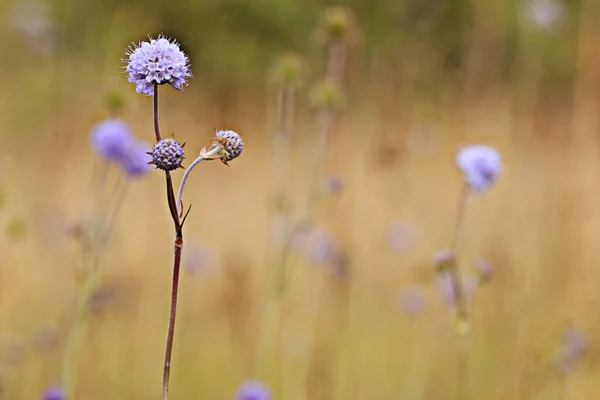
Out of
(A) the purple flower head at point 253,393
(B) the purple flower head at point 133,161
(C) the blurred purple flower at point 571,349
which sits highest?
(B) the purple flower head at point 133,161

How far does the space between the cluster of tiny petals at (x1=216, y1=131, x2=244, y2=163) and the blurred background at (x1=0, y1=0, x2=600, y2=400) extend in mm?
348

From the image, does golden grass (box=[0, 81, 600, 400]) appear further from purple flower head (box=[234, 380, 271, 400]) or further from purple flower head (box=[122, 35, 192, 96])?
purple flower head (box=[122, 35, 192, 96])

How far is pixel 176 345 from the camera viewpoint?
3.21 meters

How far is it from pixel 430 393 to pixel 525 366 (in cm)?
56

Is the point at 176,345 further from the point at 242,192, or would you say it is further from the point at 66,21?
the point at 66,21

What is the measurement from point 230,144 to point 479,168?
2.58ft

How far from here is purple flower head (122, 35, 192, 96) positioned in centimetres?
92

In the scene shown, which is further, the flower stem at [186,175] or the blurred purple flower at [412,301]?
the blurred purple flower at [412,301]

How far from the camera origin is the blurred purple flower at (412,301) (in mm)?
3238

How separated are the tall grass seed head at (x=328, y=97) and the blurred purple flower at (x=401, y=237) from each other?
51.4 inches

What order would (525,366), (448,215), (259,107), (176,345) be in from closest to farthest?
1. (525,366)
2. (176,345)
3. (448,215)
4. (259,107)

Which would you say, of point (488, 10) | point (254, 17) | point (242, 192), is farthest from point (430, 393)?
point (254, 17)

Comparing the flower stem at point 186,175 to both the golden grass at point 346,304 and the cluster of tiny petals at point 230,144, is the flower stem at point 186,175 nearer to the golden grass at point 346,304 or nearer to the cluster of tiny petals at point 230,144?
the cluster of tiny petals at point 230,144

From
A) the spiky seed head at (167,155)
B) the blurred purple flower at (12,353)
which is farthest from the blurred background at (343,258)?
the spiky seed head at (167,155)
